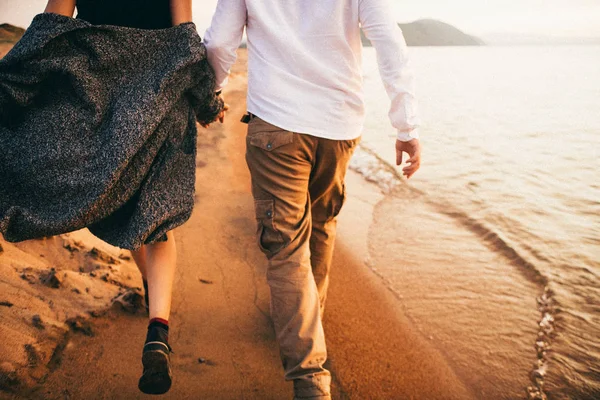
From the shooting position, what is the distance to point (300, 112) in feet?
5.47

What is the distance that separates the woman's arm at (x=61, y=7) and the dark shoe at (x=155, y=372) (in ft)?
4.37

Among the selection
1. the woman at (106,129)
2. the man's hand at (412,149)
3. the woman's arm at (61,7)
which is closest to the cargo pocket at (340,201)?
the man's hand at (412,149)

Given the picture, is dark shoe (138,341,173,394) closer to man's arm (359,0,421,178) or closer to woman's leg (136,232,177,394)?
woman's leg (136,232,177,394)

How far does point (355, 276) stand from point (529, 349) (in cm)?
112

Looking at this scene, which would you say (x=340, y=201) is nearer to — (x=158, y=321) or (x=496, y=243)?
(x=158, y=321)

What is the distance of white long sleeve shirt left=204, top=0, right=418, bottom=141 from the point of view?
A: 1603 mm

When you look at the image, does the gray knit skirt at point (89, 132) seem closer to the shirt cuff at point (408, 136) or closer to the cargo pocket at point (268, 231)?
the cargo pocket at point (268, 231)

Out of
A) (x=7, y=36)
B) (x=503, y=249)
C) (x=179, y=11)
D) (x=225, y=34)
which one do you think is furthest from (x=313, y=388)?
(x=7, y=36)

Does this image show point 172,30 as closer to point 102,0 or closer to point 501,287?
point 102,0

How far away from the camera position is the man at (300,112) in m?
1.60

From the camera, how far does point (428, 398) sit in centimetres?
194

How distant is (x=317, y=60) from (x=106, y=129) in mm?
867

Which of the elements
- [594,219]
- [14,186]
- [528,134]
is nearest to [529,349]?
[594,219]

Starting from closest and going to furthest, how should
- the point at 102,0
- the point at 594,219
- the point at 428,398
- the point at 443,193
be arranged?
the point at 102,0 < the point at 428,398 < the point at 594,219 < the point at 443,193
